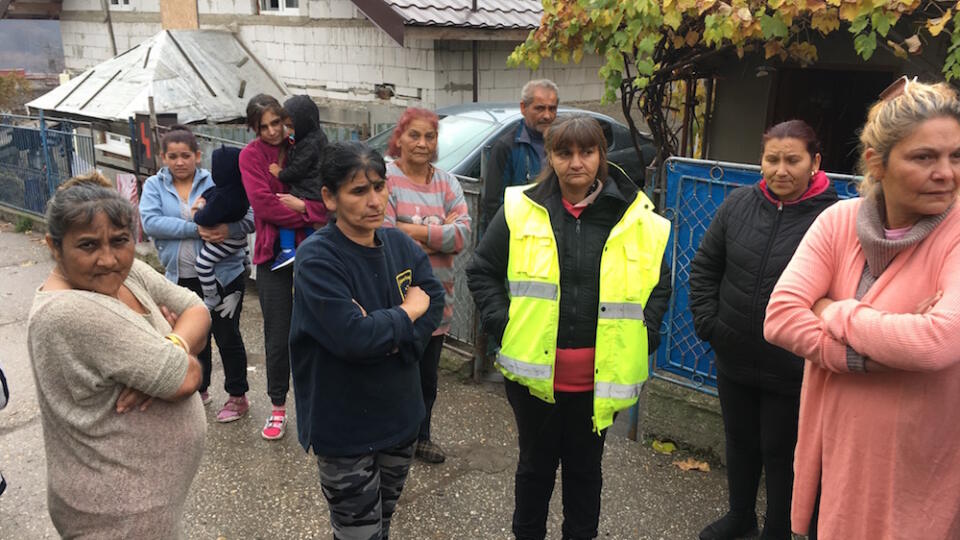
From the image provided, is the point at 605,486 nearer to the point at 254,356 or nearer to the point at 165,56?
the point at 254,356

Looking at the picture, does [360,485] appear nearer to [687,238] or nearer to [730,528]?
[730,528]

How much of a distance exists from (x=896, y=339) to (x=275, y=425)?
335 centimetres

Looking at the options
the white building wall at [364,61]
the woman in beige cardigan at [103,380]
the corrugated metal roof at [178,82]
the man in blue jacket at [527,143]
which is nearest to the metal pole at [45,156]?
the corrugated metal roof at [178,82]

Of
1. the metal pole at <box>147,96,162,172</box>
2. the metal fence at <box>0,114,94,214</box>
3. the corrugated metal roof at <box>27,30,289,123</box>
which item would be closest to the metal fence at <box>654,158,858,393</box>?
the metal pole at <box>147,96,162,172</box>

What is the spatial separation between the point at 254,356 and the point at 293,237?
189 cm

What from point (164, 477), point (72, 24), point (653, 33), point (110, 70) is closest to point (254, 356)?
point (164, 477)

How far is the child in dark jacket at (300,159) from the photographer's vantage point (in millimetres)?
3865

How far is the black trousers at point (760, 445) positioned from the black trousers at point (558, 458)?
65 cm

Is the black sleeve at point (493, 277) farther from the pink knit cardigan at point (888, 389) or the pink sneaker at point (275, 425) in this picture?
the pink sneaker at point (275, 425)

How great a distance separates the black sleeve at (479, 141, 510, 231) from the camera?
14.0ft

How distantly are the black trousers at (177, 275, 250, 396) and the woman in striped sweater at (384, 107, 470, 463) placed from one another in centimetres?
131

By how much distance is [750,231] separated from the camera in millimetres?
2881

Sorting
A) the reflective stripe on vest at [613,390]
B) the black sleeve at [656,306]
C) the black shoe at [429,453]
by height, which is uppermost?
the black sleeve at [656,306]

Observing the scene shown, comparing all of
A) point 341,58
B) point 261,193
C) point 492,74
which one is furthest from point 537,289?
point 341,58
